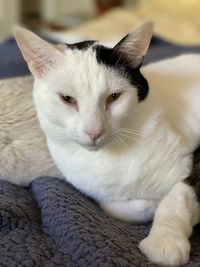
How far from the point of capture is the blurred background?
2041 mm

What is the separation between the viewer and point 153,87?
0.84m

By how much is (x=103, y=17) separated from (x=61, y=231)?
1.86 m

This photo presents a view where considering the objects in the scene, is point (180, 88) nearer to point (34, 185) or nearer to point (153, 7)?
point (34, 185)

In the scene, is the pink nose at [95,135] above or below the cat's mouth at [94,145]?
above

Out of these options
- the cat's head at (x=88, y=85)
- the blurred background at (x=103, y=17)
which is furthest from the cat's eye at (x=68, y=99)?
the blurred background at (x=103, y=17)

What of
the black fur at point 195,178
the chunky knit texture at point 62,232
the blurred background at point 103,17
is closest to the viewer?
the chunky knit texture at point 62,232

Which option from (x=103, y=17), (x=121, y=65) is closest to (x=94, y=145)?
(x=121, y=65)

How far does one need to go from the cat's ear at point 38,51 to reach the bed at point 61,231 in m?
0.23

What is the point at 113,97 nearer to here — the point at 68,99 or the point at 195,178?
the point at 68,99

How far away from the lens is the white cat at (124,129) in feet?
2.29

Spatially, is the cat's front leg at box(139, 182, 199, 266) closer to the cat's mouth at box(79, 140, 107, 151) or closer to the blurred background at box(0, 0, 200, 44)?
the cat's mouth at box(79, 140, 107, 151)

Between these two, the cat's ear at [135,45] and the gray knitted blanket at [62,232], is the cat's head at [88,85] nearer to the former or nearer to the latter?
the cat's ear at [135,45]

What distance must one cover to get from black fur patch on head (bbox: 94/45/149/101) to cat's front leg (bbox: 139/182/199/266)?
0.18 meters

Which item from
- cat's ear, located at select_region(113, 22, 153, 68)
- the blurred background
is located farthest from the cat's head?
the blurred background
